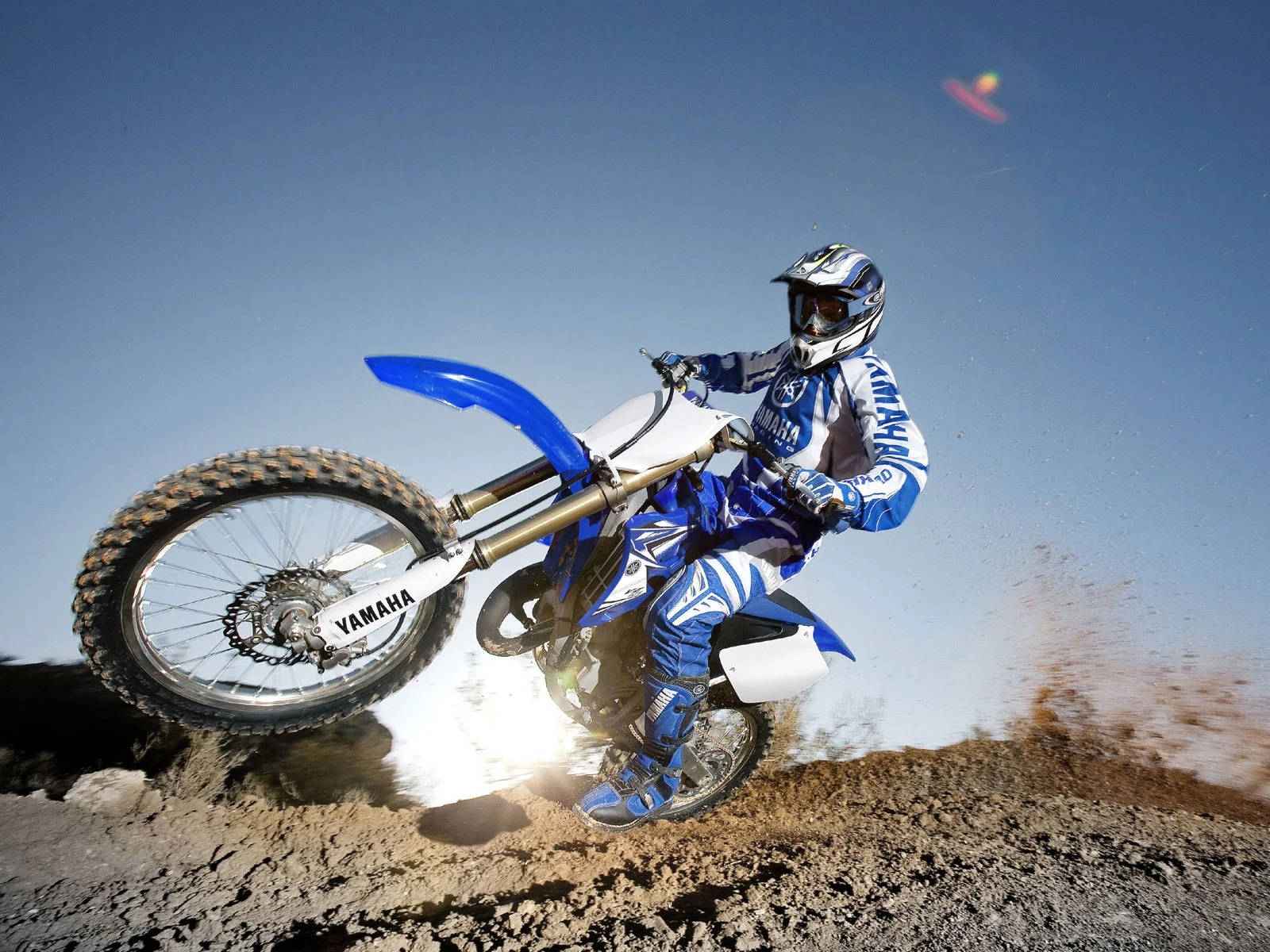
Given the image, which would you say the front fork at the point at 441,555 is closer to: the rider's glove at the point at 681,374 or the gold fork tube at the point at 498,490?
the gold fork tube at the point at 498,490

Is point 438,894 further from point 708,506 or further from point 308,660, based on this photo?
point 708,506

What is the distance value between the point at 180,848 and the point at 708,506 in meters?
3.41

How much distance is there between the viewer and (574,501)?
318cm

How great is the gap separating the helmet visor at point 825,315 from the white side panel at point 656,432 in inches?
29.0

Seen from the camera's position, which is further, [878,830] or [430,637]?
[878,830]

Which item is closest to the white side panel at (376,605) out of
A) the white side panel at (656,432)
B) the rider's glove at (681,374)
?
the white side panel at (656,432)

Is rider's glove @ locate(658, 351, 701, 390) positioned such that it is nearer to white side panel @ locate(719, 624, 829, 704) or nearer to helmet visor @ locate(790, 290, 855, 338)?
helmet visor @ locate(790, 290, 855, 338)

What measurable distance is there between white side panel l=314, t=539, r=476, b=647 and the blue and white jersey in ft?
5.79

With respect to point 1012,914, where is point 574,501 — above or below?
above

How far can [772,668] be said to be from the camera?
3.88 meters

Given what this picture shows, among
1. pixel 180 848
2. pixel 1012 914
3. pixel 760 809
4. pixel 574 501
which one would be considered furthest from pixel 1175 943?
pixel 180 848

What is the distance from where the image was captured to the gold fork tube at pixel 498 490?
11.2 ft

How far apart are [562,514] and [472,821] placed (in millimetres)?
2789

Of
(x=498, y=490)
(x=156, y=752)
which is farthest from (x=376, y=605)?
(x=156, y=752)
